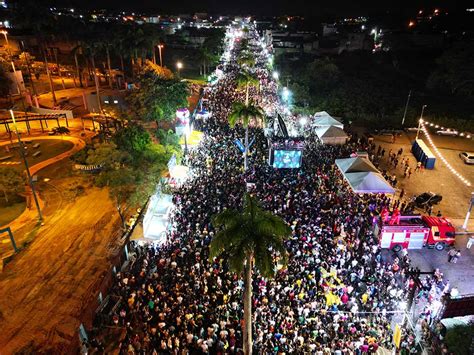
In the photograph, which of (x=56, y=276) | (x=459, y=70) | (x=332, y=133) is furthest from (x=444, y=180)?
(x=459, y=70)

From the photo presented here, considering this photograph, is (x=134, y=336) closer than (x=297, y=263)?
Yes

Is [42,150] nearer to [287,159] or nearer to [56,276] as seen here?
[56,276]

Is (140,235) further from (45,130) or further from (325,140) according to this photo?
(45,130)

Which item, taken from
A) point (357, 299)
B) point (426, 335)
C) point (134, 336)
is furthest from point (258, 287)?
point (426, 335)

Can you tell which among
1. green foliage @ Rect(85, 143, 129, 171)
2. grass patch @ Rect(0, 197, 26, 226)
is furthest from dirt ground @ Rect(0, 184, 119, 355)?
green foliage @ Rect(85, 143, 129, 171)

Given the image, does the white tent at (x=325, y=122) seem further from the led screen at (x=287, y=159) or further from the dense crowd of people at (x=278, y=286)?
the dense crowd of people at (x=278, y=286)
